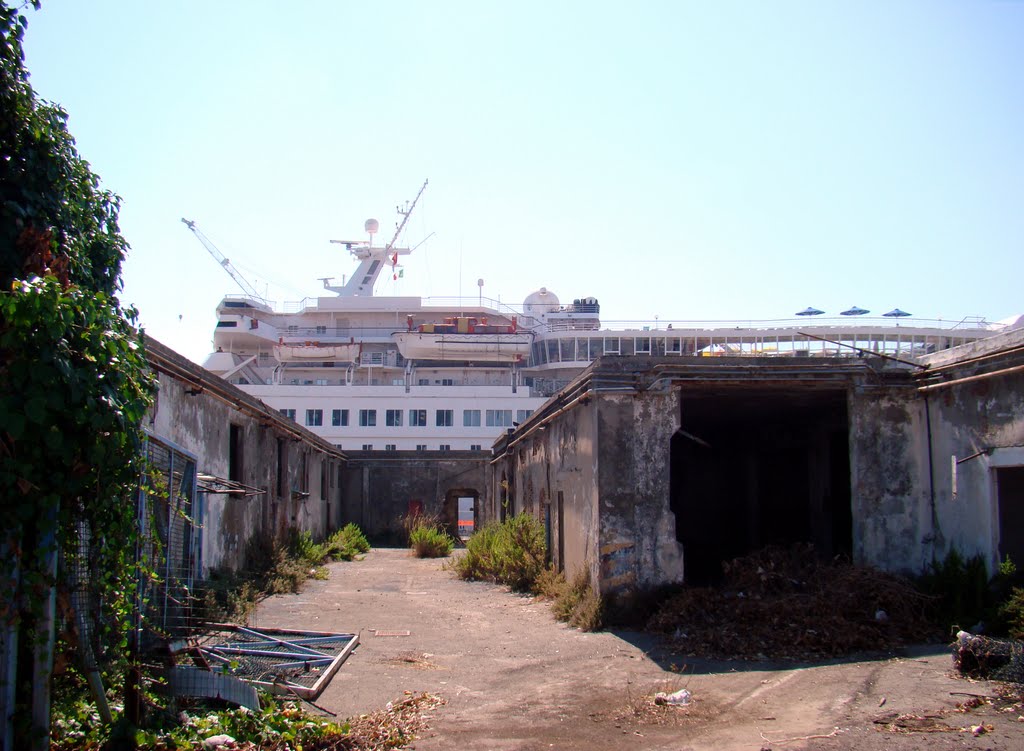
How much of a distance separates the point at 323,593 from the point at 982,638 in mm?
11138

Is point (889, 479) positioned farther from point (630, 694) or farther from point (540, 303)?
point (540, 303)

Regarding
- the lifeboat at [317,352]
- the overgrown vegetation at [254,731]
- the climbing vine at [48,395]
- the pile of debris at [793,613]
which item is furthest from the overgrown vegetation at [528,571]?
the lifeboat at [317,352]

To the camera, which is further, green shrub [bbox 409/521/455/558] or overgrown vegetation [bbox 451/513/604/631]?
green shrub [bbox 409/521/455/558]

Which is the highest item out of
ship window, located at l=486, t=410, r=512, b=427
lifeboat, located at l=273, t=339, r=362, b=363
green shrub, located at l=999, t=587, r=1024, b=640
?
lifeboat, located at l=273, t=339, r=362, b=363

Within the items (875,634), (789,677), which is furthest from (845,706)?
(875,634)

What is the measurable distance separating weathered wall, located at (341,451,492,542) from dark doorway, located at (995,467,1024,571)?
23984mm

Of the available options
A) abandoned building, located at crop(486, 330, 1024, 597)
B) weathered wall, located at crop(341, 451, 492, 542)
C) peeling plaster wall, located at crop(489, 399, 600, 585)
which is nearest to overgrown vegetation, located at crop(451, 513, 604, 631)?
peeling plaster wall, located at crop(489, 399, 600, 585)

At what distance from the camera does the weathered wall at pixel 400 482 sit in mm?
34594

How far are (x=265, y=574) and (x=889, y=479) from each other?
1077cm

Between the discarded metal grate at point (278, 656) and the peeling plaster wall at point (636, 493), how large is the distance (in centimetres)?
358

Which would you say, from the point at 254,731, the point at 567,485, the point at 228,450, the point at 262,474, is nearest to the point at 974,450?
the point at 567,485

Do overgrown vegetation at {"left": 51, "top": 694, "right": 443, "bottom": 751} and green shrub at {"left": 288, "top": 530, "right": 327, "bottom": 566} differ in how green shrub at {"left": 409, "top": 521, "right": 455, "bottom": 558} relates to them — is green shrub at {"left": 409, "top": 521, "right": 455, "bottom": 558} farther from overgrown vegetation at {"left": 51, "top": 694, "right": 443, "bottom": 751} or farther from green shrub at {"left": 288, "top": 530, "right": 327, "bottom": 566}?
overgrown vegetation at {"left": 51, "top": 694, "right": 443, "bottom": 751}

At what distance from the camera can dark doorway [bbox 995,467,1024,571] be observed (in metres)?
11.5

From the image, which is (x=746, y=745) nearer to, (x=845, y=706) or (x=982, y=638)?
(x=845, y=706)
